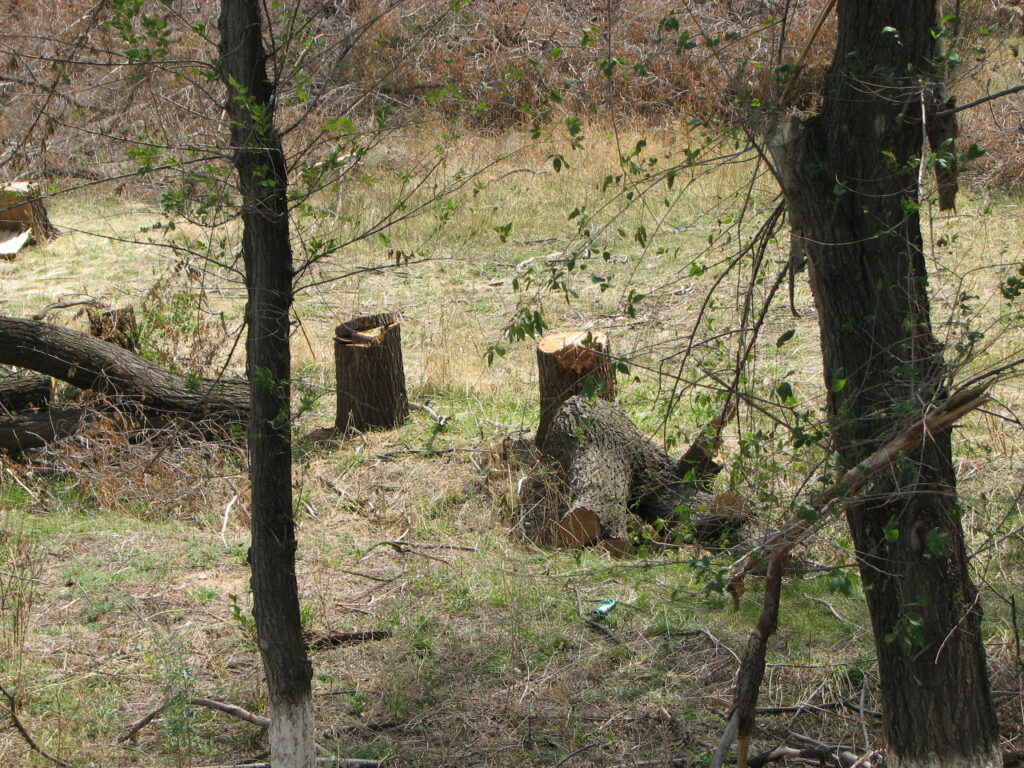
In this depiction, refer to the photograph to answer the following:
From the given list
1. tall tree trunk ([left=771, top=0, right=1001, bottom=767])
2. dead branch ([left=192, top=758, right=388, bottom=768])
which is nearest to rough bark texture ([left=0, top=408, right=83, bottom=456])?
dead branch ([left=192, top=758, right=388, bottom=768])

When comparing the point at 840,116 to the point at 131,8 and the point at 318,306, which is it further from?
the point at 318,306

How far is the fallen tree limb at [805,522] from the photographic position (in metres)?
2.71

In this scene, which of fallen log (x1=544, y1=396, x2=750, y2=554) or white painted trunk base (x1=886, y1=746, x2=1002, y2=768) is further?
fallen log (x1=544, y1=396, x2=750, y2=554)

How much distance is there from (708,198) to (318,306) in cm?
443

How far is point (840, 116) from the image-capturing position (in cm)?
301

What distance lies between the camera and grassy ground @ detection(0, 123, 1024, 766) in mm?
3805

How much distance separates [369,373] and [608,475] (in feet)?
7.34

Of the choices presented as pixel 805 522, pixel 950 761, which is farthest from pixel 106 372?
pixel 950 761

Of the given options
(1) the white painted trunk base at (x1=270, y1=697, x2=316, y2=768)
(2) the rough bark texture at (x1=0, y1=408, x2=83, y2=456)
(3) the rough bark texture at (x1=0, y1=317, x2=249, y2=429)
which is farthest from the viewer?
(3) the rough bark texture at (x1=0, y1=317, x2=249, y2=429)

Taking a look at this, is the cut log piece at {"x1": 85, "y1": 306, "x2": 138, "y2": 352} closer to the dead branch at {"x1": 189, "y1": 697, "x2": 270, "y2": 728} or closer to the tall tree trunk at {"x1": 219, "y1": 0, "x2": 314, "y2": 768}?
the dead branch at {"x1": 189, "y1": 697, "x2": 270, "y2": 728}

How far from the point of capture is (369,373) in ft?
23.7

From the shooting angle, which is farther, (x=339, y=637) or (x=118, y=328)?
(x=118, y=328)

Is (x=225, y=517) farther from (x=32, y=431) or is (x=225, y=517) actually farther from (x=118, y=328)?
(x=118, y=328)

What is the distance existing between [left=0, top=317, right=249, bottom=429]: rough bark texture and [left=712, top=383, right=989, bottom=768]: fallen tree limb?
483 centimetres
